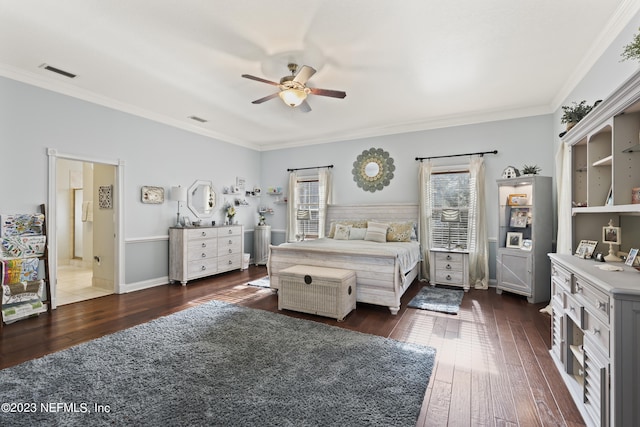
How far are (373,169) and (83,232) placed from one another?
6.92 meters

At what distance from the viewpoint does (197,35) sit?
2785 millimetres

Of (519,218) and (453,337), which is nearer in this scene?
(453,337)

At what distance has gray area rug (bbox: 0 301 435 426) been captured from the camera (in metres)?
1.81

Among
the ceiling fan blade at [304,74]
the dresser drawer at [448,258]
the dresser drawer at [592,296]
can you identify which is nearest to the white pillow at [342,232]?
the dresser drawer at [448,258]

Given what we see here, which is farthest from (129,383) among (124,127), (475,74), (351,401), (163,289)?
(475,74)

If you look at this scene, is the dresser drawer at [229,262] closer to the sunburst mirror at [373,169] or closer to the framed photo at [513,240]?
the sunburst mirror at [373,169]

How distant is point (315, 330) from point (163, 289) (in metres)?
3.04

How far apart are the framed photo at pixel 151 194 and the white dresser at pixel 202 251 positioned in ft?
1.86

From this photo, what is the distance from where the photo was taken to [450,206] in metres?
5.29

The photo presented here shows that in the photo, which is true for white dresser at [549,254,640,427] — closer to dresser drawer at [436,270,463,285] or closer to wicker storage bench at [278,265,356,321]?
wicker storage bench at [278,265,356,321]

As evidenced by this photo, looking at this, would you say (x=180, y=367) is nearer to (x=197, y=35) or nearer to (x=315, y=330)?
(x=315, y=330)

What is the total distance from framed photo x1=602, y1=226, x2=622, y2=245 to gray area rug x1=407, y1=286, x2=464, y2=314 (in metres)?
1.78

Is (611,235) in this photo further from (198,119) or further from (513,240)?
(198,119)

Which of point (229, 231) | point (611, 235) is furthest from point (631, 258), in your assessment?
point (229, 231)
